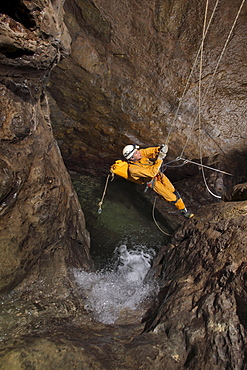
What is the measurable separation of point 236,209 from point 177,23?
3.89m

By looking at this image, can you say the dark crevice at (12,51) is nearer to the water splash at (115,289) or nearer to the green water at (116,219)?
the water splash at (115,289)

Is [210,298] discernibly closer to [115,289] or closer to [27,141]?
[115,289]

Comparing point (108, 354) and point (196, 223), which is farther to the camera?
point (196, 223)

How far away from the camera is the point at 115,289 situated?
391 centimetres

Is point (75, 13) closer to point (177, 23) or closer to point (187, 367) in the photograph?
point (177, 23)

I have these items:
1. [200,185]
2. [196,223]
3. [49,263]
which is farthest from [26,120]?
[200,185]

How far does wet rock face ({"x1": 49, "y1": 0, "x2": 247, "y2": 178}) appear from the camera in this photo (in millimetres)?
4492

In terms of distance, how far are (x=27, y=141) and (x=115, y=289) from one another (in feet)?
9.26

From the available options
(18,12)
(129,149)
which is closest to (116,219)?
(129,149)

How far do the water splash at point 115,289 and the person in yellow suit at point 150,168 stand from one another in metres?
1.76

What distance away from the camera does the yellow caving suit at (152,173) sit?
15.7ft

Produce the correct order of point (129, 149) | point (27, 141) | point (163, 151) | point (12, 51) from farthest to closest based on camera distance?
point (129, 149)
point (163, 151)
point (27, 141)
point (12, 51)

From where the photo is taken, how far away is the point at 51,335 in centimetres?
214

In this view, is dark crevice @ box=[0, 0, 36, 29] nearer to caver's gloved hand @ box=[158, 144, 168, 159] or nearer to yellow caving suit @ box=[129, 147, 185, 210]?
caver's gloved hand @ box=[158, 144, 168, 159]
